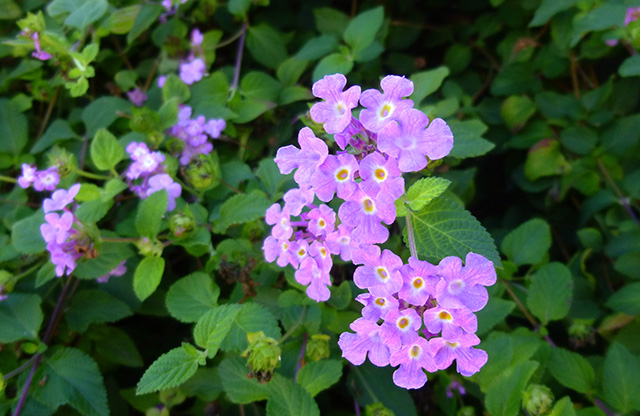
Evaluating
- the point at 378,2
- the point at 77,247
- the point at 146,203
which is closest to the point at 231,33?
the point at 378,2

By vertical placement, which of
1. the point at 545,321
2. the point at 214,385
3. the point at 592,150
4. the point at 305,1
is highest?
the point at 305,1

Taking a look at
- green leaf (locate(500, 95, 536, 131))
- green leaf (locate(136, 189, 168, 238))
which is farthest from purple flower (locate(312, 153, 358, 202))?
green leaf (locate(500, 95, 536, 131))

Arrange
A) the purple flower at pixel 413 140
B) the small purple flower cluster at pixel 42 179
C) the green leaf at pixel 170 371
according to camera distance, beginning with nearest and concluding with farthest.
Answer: the purple flower at pixel 413 140 → the green leaf at pixel 170 371 → the small purple flower cluster at pixel 42 179

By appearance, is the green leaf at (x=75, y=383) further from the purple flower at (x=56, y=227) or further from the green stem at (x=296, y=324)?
the green stem at (x=296, y=324)

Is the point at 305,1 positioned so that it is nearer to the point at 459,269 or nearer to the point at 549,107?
the point at 549,107

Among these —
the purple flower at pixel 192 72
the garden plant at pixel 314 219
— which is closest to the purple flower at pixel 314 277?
the garden plant at pixel 314 219

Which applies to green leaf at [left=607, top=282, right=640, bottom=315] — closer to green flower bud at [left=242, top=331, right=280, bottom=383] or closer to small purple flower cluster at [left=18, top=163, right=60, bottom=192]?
green flower bud at [left=242, top=331, right=280, bottom=383]
